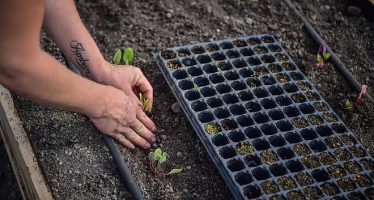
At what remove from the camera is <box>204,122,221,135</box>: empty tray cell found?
5.59 feet

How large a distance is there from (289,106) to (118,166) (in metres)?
0.74

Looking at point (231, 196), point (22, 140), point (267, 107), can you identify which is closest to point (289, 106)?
point (267, 107)

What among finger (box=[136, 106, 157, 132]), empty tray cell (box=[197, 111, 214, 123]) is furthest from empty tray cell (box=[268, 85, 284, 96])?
finger (box=[136, 106, 157, 132])

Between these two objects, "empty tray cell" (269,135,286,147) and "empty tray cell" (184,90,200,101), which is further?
"empty tray cell" (184,90,200,101)

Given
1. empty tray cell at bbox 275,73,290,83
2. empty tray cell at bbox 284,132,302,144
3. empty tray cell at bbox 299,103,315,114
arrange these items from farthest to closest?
empty tray cell at bbox 275,73,290,83
empty tray cell at bbox 299,103,315,114
empty tray cell at bbox 284,132,302,144

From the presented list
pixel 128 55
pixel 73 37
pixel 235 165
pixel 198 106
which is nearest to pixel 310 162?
pixel 235 165

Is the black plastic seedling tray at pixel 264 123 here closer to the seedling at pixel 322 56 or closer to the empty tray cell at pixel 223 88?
the empty tray cell at pixel 223 88

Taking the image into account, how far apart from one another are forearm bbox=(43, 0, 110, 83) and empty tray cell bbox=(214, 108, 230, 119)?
466 millimetres

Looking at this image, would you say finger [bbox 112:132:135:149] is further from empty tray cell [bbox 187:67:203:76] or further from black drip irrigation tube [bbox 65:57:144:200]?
empty tray cell [bbox 187:67:203:76]

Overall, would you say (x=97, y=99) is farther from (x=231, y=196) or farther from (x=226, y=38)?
(x=226, y=38)

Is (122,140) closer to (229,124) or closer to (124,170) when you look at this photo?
(124,170)

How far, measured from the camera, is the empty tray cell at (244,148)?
1.66 meters

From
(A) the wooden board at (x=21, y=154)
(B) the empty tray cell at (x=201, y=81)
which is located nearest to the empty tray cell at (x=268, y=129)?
(B) the empty tray cell at (x=201, y=81)

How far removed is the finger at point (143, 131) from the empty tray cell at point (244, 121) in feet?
1.14
